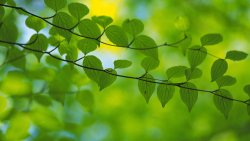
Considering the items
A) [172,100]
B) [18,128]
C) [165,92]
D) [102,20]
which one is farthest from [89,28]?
[172,100]

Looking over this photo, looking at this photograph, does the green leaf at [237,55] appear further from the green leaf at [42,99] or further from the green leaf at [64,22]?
the green leaf at [42,99]

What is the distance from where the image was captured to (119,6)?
6.64 m

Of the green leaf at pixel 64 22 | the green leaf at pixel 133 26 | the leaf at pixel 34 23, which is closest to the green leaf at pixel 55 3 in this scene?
the green leaf at pixel 64 22

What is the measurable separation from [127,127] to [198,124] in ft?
3.10

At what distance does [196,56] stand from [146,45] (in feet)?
0.61

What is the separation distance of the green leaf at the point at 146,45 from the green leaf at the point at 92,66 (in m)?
0.16

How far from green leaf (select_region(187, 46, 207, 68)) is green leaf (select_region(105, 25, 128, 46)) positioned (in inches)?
10.0

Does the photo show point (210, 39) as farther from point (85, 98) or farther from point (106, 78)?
point (85, 98)

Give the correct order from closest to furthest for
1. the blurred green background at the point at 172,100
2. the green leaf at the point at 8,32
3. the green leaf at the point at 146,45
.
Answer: the green leaf at the point at 146,45 → the green leaf at the point at 8,32 → the blurred green background at the point at 172,100

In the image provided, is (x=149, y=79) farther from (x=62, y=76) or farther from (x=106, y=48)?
(x=106, y=48)

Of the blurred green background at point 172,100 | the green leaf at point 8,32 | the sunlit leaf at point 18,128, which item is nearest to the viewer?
the green leaf at point 8,32

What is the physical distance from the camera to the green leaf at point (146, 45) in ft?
4.77

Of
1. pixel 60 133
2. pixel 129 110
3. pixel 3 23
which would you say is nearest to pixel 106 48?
pixel 129 110

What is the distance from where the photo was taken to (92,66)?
1.41m
